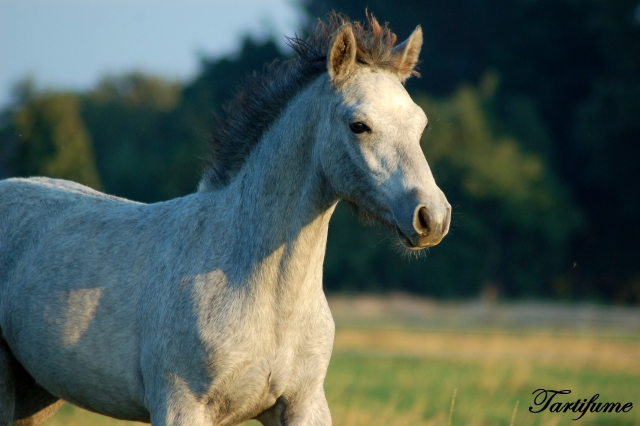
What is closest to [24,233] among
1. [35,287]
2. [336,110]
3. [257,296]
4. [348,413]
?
[35,287]

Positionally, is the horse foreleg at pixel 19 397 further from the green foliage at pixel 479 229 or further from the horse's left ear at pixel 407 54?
the green foliage at pixel 479 229

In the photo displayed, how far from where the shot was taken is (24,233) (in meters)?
4.78

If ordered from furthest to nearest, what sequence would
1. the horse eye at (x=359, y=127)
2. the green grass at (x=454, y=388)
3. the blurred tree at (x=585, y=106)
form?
1. the blurred tree at (x=585, y=106)
2. the green grass at (x=454, y=388)
3. the horse eye at (x=359, y=127)

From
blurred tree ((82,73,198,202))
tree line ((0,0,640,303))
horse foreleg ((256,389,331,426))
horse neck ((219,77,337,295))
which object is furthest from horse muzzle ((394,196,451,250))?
tree line ((0,0,640,303))

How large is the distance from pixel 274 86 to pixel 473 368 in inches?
434

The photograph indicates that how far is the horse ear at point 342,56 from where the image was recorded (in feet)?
12.3

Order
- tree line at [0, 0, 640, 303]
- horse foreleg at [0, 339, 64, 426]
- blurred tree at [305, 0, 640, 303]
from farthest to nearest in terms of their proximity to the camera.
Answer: blurred tree at [305, 0, 640, 303]
tree line at [0, 0, 640, 303]
horse foreleg at [0, 339, 64, 426]

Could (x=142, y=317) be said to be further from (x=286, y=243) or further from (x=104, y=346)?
(x=286, y=243)

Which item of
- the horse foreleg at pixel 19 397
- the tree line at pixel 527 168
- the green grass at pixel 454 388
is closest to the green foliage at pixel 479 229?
the tree line at pixel 527 168

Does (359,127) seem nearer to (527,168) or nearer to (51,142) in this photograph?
(51,142)

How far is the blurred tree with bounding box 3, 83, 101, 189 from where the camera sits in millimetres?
23125

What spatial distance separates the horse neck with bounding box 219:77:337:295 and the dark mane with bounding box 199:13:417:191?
135 mm

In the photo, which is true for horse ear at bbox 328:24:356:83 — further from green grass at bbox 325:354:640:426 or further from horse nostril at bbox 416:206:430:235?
green grass at bbox 325:354:640:426

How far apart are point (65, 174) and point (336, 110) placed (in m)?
21.8
